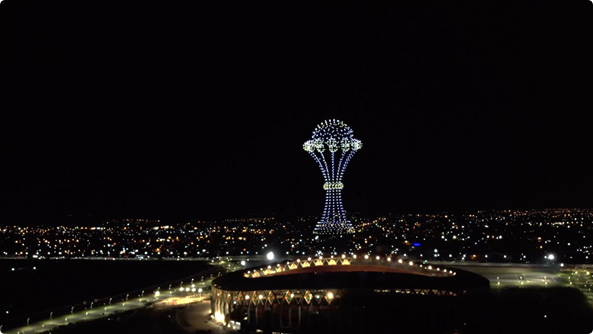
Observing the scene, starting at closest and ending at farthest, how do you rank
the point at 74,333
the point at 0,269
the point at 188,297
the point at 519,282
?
the point at 74,333
the point at 188,297
the point at 519,282
the point at 0,269

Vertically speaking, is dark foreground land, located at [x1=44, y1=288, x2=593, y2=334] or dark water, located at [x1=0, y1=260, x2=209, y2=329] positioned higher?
dark water, located at [x1=0, y1=260, x2=209, y2=329]

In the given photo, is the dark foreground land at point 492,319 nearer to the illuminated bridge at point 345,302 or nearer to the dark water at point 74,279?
the illuminated bridge at point 345,302

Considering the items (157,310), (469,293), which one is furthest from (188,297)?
(469,293)

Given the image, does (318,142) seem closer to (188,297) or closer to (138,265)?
(188,297)

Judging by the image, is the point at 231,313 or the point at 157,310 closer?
the point at 231,313

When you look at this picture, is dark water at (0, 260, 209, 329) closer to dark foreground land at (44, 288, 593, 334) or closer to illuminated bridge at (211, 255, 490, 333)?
dark foreground land at (44, 288, 593, 334)

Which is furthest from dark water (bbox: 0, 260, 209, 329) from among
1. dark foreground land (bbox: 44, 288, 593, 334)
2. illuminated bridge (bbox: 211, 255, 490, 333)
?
illuminated bridge (bbox: 211, 255, 490, 333)

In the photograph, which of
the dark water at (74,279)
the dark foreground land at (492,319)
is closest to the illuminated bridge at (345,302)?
the dark foreground land at (492,319)
